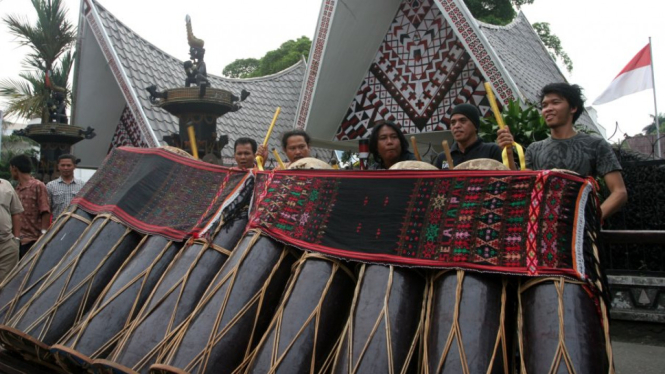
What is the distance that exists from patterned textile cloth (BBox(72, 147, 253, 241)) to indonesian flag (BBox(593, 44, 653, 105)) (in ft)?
20.4

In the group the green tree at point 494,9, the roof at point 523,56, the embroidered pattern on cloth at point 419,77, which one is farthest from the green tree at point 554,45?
the embroidered pattern on cloth at point 419,77

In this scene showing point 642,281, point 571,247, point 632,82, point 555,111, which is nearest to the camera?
point 571,247

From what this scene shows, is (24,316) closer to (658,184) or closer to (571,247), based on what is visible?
(571,247)

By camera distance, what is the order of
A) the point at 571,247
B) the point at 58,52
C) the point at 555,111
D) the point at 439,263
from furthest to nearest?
the point at 58,52 → the point at 555,111 → the point at 439,263 → the point at 571,247

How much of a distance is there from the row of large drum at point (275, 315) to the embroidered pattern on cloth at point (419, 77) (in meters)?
5.03

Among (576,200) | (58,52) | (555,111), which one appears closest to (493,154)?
(555,111)

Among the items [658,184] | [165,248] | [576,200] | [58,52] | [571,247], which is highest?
[58,52]

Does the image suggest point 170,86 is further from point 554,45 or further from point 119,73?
point 554,45

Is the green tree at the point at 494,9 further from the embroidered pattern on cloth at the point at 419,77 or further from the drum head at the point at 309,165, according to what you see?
the drum head at the point at 309,165

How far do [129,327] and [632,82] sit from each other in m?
7.40

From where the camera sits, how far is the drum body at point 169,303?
2256 mm

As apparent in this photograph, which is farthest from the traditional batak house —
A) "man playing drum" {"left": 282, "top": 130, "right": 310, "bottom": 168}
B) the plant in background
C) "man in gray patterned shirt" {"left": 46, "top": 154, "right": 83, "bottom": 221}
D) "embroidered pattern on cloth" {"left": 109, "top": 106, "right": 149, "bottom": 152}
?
"man in gray patterned shirt" {"left": 46, "top": 154, "right": 83, "bottom": 221}

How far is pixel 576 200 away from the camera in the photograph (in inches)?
76.4

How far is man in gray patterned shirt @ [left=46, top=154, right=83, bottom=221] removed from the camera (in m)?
5.06
